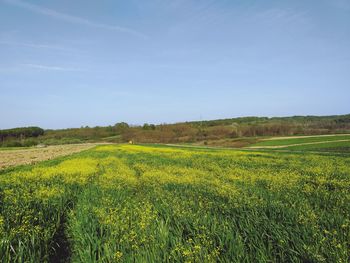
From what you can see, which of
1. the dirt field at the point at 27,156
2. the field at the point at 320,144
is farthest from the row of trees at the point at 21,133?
the field at the point at 320,144

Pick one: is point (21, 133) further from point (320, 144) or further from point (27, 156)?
point (320, 144)

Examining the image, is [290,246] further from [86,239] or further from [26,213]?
[26,213]

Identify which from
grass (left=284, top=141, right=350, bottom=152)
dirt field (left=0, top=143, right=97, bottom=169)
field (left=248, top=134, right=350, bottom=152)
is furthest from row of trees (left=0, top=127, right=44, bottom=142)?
grass (left=284, top=141, right=350, bottom=152)

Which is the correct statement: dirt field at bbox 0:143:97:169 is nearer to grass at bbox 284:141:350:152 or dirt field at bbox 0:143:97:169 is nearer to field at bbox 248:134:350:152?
field at bbox 248:134:350:152

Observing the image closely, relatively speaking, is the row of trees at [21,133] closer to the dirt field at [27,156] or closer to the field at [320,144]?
the dirt field at [27,156]

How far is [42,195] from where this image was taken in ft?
24.4

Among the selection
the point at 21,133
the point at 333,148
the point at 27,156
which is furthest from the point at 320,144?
the point at 21,133

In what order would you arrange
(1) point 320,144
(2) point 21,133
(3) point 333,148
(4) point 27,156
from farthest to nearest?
(2) point 21,133 < (1) point 320,144 < (4) point 27,156 < (3) point 333,148

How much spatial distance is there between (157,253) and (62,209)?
167 inches

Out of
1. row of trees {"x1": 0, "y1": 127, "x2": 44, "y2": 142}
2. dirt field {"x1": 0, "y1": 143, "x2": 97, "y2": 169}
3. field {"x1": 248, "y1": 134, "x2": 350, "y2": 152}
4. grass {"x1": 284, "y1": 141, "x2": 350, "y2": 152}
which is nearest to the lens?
dirt field {"x1": 0, "y1": 143, "x2": 97, "y2": 169}

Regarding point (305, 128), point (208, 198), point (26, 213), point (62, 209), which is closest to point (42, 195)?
point (62, 209)

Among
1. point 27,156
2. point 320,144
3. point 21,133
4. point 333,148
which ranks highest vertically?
point 21,133

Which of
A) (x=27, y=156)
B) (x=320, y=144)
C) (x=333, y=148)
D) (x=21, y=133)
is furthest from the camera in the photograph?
(x=21, y=133)

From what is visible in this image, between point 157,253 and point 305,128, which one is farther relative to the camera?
point 305,128
